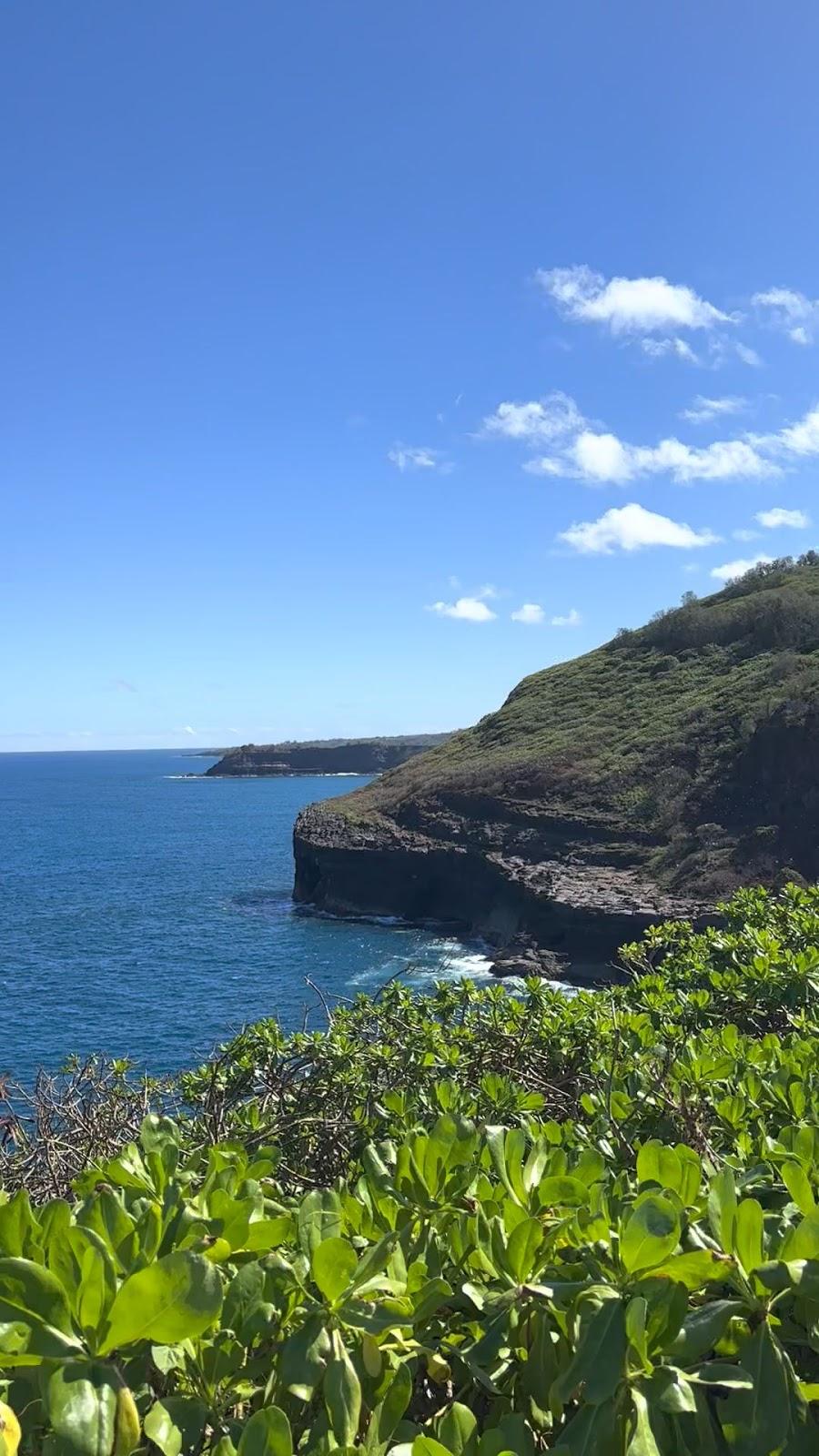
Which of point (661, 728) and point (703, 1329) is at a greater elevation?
point (661, 728)

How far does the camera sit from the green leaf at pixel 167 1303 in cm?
133

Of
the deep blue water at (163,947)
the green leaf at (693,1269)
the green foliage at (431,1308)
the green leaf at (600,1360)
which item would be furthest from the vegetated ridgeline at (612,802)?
the green leaf at (600,1360)

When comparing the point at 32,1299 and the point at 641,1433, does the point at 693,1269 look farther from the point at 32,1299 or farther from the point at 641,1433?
the point at 32,1299

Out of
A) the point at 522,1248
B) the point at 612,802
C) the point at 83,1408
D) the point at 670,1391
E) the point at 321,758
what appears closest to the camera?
the point at 83,1408

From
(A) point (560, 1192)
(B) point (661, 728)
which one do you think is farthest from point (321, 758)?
(A) point (560, 1192)

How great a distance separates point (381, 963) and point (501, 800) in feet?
35.6

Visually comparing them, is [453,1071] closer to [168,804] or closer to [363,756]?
[168,804]

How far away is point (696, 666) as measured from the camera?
174ft

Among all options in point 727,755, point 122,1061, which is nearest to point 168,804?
point 727,755

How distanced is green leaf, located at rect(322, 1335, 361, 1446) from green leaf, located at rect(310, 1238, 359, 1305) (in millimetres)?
90

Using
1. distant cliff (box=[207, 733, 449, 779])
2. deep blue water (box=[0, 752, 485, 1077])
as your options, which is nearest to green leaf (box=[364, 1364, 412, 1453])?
deep blue water (box=[0, 752, 485, 1077])

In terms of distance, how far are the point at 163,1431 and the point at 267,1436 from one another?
0.16 meters

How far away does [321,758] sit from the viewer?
563ft

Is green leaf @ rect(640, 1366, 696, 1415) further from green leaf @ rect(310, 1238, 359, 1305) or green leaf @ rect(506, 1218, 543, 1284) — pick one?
green leaf @ rect(310, 1238, 359, 1305)
